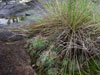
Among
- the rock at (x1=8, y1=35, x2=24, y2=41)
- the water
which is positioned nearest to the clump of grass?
the rock at (x1=8, y1=35, x2=24, y2=41)

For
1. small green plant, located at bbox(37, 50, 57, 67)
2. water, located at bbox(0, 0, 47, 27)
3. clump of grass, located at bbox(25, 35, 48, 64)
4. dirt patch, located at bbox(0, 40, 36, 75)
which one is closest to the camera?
dirt patch, located at bbox(0, 40, 36, 75)

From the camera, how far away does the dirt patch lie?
121cm

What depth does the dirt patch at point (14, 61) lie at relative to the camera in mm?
1208

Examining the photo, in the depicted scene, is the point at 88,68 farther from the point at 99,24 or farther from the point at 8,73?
the point at 8,73

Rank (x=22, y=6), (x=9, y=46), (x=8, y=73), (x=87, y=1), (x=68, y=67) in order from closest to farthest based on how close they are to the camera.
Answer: (x=8, y=73)
(x=68, y=67)
(x=9, y=46)
(x=87, y=1)
(x=22, y=6)

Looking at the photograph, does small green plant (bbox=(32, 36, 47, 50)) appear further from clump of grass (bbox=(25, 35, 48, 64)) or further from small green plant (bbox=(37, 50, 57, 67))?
small green plant (bbox=(37, 50, 57, 67))

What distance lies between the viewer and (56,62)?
4.43 ft

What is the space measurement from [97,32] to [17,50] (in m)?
0.76

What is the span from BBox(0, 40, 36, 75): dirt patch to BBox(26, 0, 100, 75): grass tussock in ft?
0.39

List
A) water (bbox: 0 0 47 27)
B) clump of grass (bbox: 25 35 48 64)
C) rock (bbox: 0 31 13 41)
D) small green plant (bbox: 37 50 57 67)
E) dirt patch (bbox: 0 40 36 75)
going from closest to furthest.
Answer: dirt patch (bbox: 0 40 36 75)
small green plant (bbox: 37 50 57 67)
clump of grass (bbox: 25 35 48 64)
rock (bbox: 0 31 13 41)
water (bbox: 0 0 47 27)

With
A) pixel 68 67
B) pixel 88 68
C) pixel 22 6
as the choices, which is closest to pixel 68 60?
pixel 68 67

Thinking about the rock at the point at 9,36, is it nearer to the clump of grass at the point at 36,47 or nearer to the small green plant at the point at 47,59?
the clump of grass at the point at 36,47

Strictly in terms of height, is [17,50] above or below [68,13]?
below

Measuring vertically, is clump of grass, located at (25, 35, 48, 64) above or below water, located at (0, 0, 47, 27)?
below
